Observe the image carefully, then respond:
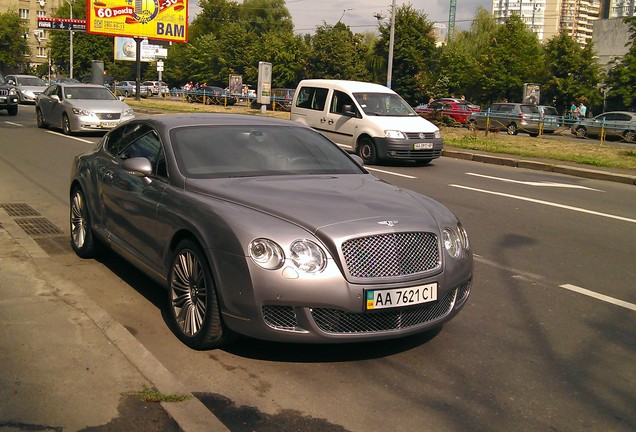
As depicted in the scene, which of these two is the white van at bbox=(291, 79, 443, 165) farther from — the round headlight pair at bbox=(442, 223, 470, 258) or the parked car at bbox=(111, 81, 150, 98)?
the parked car at bbox=(111, 81, 150, 98)

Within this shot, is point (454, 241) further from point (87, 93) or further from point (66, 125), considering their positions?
point (87, 93)

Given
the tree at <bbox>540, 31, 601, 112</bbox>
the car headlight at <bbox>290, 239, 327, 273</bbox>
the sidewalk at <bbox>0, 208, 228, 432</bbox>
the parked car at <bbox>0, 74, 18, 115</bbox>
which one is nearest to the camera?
the sidewalk at <bbox>0, 208, 228, 432</bbox>

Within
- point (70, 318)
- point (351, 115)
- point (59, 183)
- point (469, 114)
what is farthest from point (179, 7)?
point (70, 318)

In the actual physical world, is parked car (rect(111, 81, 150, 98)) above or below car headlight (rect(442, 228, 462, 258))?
above

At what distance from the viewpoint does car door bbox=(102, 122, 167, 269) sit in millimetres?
5375

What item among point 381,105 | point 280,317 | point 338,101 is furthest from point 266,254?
point 338,101

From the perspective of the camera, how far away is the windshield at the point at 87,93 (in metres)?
22.2

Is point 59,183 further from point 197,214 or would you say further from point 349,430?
point 349,430

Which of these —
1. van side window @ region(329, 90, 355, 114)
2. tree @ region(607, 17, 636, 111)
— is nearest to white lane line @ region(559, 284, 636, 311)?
van side window @ region(329, 90, 355, 114)

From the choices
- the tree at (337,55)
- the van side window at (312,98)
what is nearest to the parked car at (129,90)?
the tree at (337,55)

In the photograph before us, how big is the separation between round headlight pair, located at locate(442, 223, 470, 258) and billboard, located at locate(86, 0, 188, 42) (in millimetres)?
45559

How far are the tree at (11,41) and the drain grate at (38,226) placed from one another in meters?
101

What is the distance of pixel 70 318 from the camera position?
4895mm

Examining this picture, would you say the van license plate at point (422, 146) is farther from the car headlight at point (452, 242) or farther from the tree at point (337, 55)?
the tree at point (337, 55)
